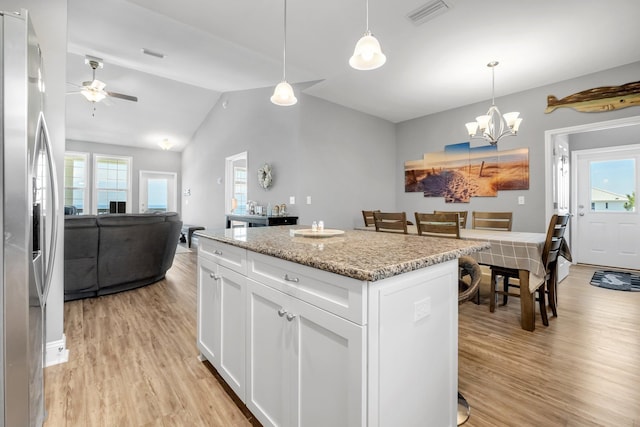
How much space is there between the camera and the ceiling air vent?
7.46 feet

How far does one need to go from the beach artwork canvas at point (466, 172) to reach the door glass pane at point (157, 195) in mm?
7228

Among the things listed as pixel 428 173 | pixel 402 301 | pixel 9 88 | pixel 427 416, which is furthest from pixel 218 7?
pixel 428 173

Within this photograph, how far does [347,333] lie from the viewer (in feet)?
3.00

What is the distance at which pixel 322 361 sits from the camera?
3.32 ft

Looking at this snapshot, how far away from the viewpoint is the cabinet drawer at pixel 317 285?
883 mm

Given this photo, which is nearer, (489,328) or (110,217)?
(489,328)

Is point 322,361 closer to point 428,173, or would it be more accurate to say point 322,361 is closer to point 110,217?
point 110,217

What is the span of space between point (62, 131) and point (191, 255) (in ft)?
13.8

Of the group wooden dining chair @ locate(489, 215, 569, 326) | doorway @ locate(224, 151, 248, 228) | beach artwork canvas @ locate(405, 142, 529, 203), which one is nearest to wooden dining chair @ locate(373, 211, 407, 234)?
wooden dining chair @ locate(489, 215, 569, 326)

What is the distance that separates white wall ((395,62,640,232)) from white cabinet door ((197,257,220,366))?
4.15 metres

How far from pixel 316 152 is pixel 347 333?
366 cm

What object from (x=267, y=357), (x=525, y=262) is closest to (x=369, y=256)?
(x=267, y=357)

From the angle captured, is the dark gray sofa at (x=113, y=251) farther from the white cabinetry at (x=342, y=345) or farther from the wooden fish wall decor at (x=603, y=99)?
the wooden fish wall decor at (x=603, y=99)

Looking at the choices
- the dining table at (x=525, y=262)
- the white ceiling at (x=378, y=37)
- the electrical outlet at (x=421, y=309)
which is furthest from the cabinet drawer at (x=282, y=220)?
the electrical outlet at (x=421, y=309)
